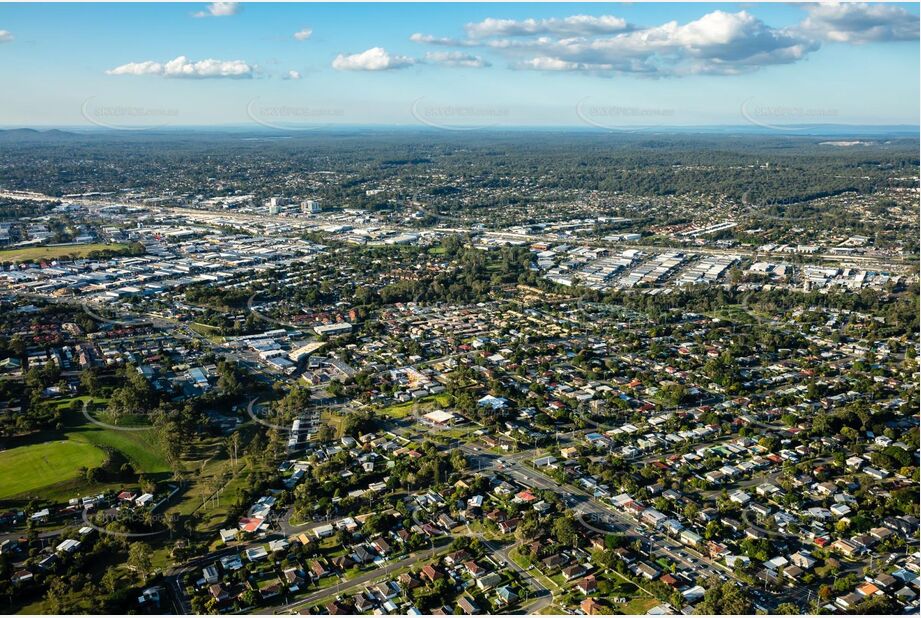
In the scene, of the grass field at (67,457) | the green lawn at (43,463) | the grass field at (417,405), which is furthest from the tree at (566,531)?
the green lawn at (43,463)

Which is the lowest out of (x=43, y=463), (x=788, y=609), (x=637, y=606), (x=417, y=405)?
(x=637, y=606)

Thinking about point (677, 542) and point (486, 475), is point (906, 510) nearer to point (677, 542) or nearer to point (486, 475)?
point (677, 542)

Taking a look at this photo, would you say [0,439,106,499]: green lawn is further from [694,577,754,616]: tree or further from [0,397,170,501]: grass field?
[694,577,754,616]: tree

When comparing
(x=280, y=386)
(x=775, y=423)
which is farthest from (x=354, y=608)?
(x=775, y=423)

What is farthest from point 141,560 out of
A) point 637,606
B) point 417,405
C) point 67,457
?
point 417,405

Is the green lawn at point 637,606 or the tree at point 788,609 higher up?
the tree at point 788,609

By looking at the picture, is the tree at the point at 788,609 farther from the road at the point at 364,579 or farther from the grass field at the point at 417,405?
the grass field at the point at 417,405

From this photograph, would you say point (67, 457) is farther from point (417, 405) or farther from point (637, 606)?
point (637, 606)
